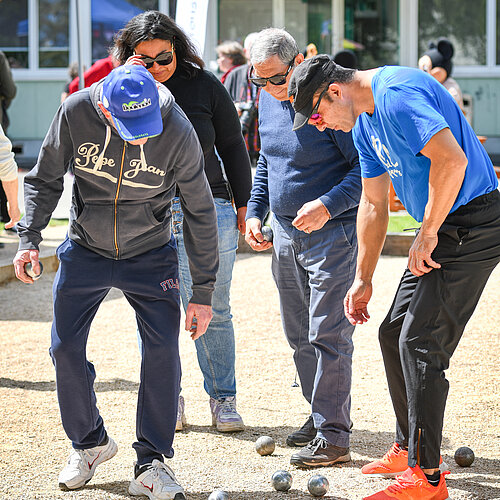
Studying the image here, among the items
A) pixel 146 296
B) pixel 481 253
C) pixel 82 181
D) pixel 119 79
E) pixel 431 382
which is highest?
pixel 119 79

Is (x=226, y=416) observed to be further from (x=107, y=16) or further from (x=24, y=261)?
(x=107, y=16)

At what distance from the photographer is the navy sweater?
409 cm

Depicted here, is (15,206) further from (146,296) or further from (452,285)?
(452,285)

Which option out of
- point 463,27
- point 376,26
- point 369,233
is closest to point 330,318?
point 369,233

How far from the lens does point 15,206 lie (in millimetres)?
5020

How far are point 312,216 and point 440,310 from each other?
2.54ft

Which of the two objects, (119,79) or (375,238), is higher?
(119,79)

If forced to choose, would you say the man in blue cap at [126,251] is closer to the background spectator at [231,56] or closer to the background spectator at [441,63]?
the background spectator at [231,56]

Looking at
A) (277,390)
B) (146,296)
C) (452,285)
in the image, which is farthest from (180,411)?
(452,285)

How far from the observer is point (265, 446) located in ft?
14.1

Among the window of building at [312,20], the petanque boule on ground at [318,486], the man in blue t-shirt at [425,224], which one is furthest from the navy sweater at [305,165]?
the window of building at [312,20]

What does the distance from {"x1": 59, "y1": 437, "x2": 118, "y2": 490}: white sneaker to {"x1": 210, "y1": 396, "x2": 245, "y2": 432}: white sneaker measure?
83cm

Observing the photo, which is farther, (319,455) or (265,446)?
(265,446)

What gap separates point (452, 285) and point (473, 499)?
91 cm
